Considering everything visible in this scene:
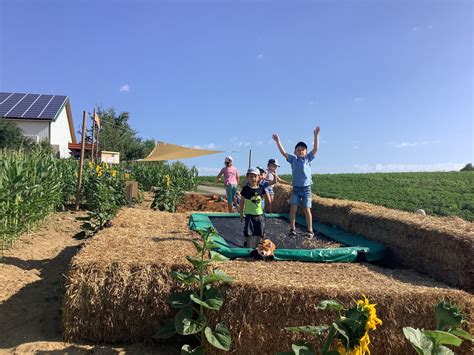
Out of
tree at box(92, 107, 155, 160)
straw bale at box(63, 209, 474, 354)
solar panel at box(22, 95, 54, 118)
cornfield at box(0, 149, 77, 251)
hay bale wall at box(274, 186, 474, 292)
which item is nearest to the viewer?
straw bale at box(63, 209, 474, 354)

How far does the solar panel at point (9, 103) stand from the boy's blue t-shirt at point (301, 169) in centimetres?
2244

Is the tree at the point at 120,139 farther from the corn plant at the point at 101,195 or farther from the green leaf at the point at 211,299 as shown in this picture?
the green leaf at the point at 211,299

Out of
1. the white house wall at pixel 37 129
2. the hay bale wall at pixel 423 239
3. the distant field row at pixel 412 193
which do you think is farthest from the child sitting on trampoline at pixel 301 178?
the white house wall at pixel 37 129

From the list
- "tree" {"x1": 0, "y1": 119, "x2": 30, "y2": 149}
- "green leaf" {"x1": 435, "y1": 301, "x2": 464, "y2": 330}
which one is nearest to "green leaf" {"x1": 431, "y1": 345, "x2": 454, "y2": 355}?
"green leaf" {"x1": 435, "y1": 301, "x2": 464, "y2": 330}

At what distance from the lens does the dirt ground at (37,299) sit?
3129 millimetres

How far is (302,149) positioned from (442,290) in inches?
134

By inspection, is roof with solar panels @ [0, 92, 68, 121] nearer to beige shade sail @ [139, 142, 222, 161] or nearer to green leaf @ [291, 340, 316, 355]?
beige shade sail @ [139, 142, 222, 161]

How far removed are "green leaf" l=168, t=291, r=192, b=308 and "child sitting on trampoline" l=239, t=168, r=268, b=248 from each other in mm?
2568

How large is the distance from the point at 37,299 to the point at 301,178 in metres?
3.96

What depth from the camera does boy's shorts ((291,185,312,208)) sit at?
20.2 feet

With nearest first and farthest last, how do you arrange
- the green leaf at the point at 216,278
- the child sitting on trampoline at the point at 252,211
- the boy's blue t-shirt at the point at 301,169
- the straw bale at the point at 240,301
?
the green leaf at the point at 216,278
the straw bale at the point at 240,301
the child sitting on trampoline at the point at 252,211
the boy's blue t-shirt at the point at 301,169

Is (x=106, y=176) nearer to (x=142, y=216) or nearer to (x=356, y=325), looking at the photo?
(x=142, y=216)

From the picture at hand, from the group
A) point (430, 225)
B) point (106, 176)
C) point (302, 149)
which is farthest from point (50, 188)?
point (430, 225)

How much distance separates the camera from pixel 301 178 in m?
6.14
